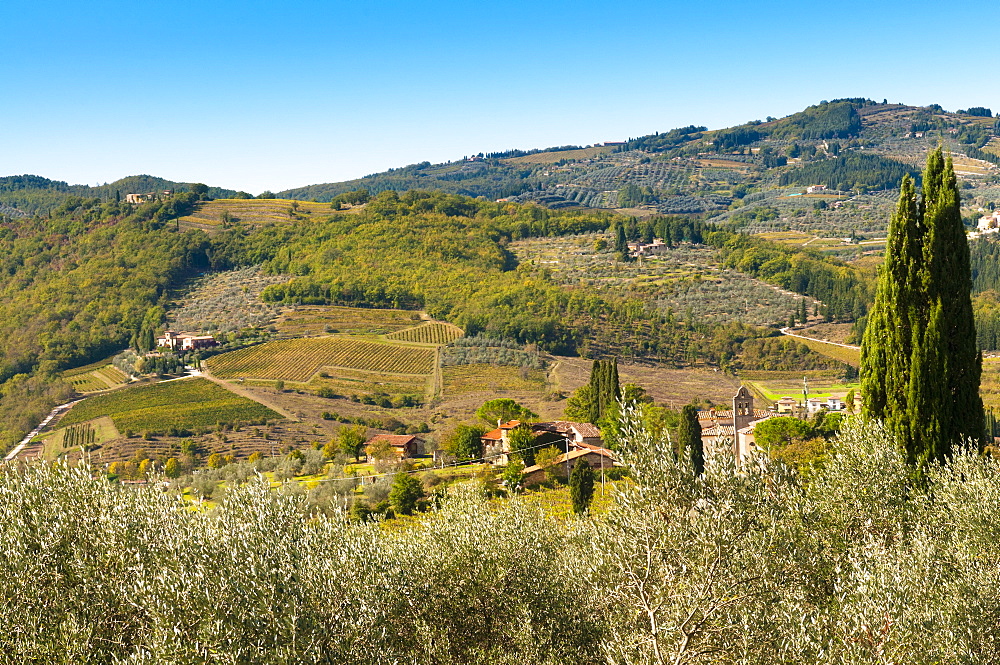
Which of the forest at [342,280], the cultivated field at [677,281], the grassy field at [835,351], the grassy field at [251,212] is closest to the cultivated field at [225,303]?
the forest at [342,280]

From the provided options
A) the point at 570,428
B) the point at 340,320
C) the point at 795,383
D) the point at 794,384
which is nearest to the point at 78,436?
the point at 340,320

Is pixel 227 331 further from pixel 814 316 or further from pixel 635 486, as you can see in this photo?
pixel 635 486

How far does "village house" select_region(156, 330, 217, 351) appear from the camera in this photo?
367 ft

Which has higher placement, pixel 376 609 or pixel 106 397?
pixel 376 609

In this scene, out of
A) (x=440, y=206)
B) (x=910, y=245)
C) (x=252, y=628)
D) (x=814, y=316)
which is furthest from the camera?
(x=440, y=206)

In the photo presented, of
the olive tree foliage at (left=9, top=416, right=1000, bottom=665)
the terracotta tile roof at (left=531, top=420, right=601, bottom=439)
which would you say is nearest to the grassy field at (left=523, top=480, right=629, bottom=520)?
the terracotta tile roof at (left=531, top=420, right=601, bottom=439)

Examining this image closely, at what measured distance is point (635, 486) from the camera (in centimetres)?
1496

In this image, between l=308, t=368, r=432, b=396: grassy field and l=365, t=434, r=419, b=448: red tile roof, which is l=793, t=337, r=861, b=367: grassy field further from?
l=365, t=434, r=419, b=448: red tile roof

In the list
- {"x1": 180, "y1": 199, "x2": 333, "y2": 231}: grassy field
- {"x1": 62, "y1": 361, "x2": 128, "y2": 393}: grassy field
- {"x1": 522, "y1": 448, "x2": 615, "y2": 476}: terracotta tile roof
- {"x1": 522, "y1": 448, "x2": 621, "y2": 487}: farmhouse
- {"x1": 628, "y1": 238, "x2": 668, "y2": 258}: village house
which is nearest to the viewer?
{"x1": 522, "y1": 448, "x2": 621, "y2": 487}: farmhouse

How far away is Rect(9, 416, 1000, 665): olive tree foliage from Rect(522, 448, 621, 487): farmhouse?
1319 inches

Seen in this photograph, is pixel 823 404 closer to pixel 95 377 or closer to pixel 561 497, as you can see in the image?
pixel 561 497

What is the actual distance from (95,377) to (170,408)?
28.0 m

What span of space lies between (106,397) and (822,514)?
9443cm

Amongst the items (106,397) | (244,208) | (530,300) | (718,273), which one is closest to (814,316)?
(718,273)
